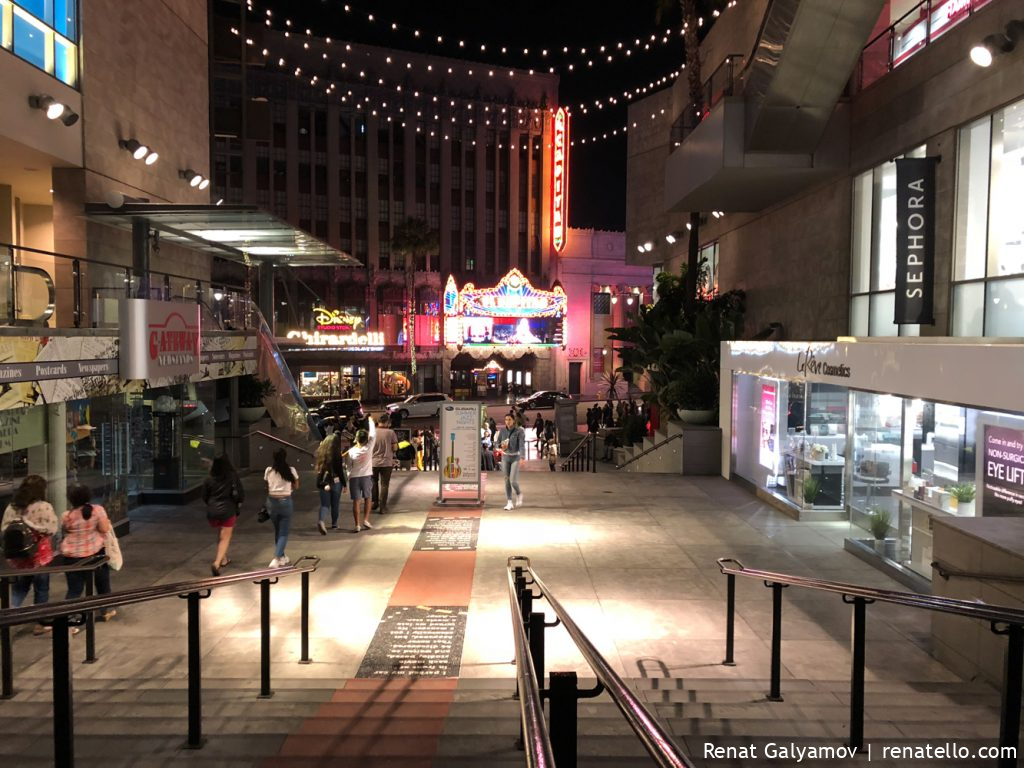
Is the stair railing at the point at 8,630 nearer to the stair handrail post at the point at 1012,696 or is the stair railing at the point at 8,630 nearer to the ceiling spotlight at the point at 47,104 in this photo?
the stair handrail post at the point at 1012,696

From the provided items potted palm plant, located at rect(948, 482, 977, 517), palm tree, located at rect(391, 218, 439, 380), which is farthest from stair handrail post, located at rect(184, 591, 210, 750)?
palm tree, located at rect(391, 218, 439, 380)

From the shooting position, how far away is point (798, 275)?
17281 mm

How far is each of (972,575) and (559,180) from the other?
46583mm

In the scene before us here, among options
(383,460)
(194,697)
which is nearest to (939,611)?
(194,697)

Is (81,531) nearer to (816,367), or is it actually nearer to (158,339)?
(158,339)

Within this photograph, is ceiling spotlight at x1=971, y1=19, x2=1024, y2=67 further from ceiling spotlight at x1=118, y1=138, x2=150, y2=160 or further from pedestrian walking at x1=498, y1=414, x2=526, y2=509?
ceiling spotlight at x1=118, y1=138, x2=150, y2=160

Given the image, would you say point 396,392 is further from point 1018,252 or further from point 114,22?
point 1018,252

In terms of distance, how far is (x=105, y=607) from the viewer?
489 centimetres

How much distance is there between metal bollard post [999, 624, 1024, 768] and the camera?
4266mm

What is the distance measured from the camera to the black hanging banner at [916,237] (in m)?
11.8

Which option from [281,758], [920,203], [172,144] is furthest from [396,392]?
[281,758]

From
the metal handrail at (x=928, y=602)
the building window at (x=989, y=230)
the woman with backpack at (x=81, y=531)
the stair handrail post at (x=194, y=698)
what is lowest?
the stair handrail post at (x=194, y=698)

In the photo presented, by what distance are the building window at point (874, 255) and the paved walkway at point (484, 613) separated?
12.8 feet

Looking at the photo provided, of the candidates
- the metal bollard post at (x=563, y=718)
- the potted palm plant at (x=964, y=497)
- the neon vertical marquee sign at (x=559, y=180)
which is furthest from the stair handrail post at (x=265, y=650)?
the neon vertical marquee sign at (x=559, y=180)
